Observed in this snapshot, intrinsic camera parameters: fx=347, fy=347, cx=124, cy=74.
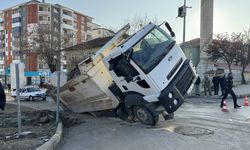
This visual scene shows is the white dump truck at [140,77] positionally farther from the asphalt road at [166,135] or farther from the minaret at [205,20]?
the minaret at [205,20]

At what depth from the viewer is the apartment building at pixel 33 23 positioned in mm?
79375

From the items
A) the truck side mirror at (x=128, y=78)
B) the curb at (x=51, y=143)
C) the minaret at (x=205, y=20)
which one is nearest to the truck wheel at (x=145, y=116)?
the truck side mirror at (x=128, y=78)

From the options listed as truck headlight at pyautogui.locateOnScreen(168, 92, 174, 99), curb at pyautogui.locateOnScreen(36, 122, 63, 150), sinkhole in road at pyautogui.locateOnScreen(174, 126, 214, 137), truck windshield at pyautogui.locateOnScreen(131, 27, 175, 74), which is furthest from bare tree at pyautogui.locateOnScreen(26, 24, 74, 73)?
curb at pyautogui.locateOnScreen(36, 122, 63, 150)

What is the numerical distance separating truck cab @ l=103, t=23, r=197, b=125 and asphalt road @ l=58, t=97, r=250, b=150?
66 centimetres

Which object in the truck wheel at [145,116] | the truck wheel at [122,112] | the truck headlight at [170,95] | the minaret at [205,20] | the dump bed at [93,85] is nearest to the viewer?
the truck headlight at [170,95]

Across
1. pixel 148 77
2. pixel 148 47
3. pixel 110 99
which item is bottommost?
pixel 110 99

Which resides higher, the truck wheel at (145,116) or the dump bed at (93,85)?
the dump bed at (93,85)

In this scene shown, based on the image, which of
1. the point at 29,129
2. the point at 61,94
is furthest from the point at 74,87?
the point at 29,129

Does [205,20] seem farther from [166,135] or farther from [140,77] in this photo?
[166,135]

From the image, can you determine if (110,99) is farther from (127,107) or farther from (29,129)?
(29,129)

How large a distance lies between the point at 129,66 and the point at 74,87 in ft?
9.43

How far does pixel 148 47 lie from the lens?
10203 millimetres

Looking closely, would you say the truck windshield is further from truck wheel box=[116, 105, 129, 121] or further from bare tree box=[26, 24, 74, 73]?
bare tree box=[26, 24, 74, 73]

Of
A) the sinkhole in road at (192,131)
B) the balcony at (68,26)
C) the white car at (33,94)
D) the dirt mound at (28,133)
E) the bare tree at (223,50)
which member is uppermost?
the balcony at (68,26)
